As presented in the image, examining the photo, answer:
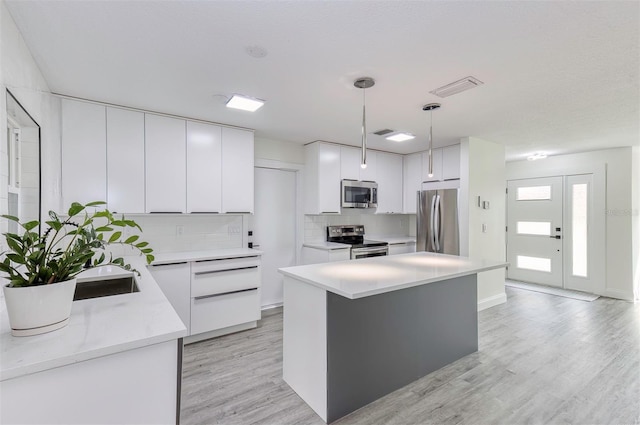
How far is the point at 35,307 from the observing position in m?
1.14

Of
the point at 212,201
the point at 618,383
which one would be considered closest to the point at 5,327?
the point at 212,201

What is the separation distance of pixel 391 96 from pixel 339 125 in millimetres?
1009

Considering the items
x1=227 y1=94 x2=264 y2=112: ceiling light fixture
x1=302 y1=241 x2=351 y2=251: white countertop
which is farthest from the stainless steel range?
Answer: x1=227 y1=94 x2=264 y2=112: ceiling light fixture

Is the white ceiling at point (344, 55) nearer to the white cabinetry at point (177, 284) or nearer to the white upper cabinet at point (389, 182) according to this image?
the white cabinetry at point (177, 284)

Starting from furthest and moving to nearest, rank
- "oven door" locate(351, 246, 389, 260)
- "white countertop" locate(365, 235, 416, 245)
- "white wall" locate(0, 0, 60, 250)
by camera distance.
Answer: "white countertop" locate(365, 235, 416, 245)
"oven door" locate(351, 246, 389, 260)
"white wall" locate(0, 0, 60, 250)

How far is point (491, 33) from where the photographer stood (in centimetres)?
176

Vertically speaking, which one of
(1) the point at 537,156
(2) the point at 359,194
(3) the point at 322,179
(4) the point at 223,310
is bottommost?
(4) the point at 223,310

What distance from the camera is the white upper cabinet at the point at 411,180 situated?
516 centimetres

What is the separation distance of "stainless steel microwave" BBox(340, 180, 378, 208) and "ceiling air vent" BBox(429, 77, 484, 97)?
216 cm

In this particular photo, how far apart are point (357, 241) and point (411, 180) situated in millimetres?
1466

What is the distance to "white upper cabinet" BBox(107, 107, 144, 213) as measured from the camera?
2.92 metres

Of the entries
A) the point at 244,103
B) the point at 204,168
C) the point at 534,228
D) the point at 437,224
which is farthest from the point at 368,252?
the point at 534,228

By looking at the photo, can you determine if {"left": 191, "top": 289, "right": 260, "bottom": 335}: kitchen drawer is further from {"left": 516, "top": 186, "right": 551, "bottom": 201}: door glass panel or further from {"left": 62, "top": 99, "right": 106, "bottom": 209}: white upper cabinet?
{"left": 516, "top": 186, "right": 551, "bottom": 201}: door glass panel

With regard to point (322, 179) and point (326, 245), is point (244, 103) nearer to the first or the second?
point (322, 179)
